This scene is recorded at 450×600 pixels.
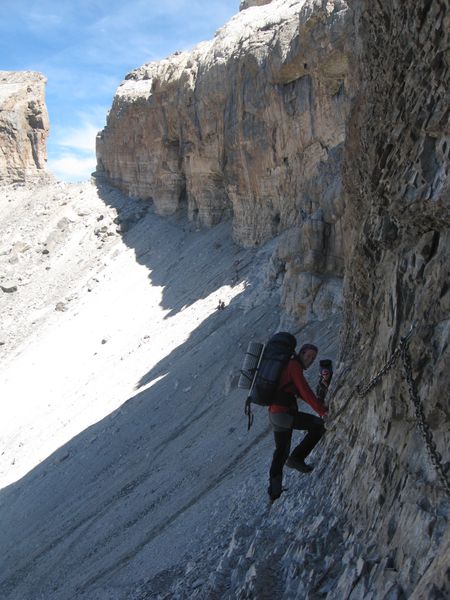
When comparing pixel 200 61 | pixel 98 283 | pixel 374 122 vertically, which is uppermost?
pixel 200 61

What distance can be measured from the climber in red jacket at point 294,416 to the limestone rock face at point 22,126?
43.4 meters

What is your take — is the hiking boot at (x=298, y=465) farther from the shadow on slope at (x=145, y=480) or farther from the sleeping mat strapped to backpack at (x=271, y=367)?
the shadow on slope at (x=145, y=480)

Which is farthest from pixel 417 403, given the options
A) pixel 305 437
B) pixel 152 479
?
pixel 152 479

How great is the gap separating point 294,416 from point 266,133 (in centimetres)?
1631

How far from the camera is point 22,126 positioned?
4594 centimetres

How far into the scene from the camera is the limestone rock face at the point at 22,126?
1785 inches

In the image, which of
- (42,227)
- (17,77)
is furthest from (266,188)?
(17,77)

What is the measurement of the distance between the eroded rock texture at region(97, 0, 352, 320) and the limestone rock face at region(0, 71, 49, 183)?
14.3m

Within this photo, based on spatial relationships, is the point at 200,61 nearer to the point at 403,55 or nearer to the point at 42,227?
the point at 42,227

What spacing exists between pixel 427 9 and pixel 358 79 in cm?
298

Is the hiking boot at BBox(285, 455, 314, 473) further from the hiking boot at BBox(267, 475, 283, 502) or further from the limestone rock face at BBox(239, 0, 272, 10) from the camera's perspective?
the limestone rock face at BBox(239, 0, 272, 10)

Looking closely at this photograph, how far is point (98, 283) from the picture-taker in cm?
3069

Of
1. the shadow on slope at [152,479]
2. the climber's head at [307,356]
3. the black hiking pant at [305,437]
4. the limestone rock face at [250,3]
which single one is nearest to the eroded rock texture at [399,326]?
the black hiking pant at [305,437]

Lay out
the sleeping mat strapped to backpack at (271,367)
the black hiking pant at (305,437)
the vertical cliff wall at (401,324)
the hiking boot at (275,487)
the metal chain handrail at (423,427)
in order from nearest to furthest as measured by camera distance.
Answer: the metal chain handrail at (423,427)
the vertical cliff wall at (401,324)
the sleeping mat strapped to backpack at (271,367)
the black hiking pant at (305,437)
the hiking boot at (275,487)
